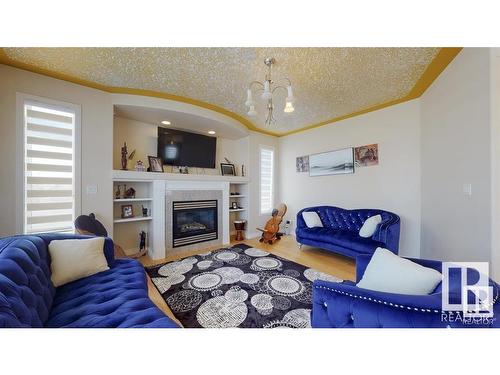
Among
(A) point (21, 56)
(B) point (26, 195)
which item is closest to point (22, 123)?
(A) point (21, 56)

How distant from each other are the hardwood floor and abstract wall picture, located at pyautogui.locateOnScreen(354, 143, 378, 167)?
5.75 feet

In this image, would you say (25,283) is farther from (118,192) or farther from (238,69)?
(238,69)

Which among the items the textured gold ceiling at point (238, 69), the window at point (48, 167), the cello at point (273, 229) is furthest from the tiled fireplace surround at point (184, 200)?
the textured gold ceiling at point (238, 69)

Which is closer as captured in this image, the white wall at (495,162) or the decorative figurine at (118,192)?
the white wall at (495,162)

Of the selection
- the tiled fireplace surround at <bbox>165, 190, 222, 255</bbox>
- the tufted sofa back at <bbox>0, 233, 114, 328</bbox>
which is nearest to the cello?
the tiled fireplace surround at <bbox>165, 190, 222, 255</bbox>

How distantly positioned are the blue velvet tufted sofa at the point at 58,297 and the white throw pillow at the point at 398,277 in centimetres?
116

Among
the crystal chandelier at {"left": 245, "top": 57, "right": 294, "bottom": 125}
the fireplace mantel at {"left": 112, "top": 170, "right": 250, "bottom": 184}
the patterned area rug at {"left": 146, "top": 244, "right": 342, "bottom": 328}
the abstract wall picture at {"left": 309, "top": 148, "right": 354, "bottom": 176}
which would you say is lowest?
the patterned area rug at {"left": 146, "top": 244, "right": 342, "bottom": 328}

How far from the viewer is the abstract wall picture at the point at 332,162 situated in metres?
3.52

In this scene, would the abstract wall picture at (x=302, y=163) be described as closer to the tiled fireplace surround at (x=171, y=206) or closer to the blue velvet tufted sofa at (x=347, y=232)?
the blue velvet tufted sofa at (x=347, y=232)

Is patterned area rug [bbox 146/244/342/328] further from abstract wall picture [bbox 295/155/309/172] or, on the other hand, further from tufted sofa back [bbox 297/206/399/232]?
abstract wall picture [bbox 295/155/309/172]

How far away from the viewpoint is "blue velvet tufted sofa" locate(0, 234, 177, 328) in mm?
873

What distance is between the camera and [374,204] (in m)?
3.22

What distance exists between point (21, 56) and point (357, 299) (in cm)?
361

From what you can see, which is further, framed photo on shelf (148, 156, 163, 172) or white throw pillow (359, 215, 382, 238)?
framed photo on shelf (148, 156, 163, 172)
